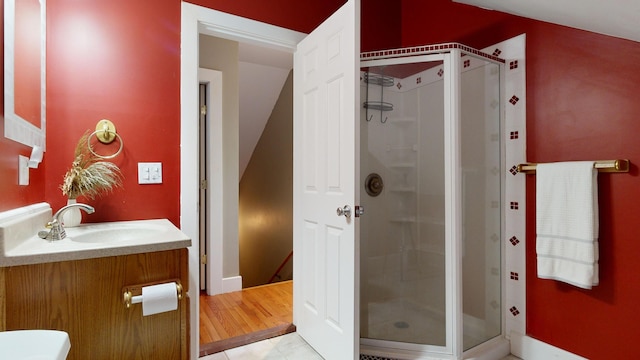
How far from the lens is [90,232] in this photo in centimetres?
151

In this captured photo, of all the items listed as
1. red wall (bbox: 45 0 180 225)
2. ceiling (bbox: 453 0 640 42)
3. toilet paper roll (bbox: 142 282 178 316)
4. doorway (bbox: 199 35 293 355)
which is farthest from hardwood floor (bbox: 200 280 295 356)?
ceiling (bbox: 453 0 640 42)

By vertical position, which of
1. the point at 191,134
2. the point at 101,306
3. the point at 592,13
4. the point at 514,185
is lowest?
the point at 101,306

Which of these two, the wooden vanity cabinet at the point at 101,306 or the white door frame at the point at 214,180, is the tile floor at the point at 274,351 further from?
the white door frame at the point at 214,180

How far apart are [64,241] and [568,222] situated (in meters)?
2.32

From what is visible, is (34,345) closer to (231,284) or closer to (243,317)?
(243,317)

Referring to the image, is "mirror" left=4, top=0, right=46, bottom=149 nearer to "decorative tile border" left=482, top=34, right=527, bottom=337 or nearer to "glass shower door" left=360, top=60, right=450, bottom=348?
"glass shower door" left=360, top=60, right=450, bottom=348

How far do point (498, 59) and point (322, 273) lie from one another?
5.76 ft

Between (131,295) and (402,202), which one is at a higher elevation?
(402,202)

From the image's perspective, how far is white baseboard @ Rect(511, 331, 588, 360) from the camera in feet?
5.96

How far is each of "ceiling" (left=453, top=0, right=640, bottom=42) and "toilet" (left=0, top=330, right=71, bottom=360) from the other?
1827mm

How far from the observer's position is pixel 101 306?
1118 mm

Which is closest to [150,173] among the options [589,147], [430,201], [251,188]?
[430,201]

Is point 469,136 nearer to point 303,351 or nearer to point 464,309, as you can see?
point 464,309

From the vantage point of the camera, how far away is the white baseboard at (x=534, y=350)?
5.96 feet
